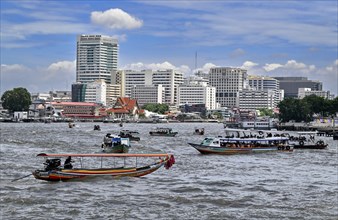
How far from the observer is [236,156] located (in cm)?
6200

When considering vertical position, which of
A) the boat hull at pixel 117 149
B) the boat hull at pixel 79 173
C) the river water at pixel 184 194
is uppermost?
the boat hull at pixel 117 149

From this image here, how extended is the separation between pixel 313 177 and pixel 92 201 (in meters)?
17.7

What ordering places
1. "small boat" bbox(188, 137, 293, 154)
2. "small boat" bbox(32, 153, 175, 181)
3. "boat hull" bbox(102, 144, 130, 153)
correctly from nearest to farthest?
"small boat" bbox(32, 153, 175, 181), "boat hull" bbox(102, 144, 130, 153), "small boat" bbox(188, 137, 293, 154)

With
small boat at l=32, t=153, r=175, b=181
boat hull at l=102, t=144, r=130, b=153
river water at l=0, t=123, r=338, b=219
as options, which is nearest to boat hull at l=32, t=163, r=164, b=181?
small boat at l=32, t=153, r=175, b=181

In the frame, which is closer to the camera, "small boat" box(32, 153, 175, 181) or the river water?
the river water

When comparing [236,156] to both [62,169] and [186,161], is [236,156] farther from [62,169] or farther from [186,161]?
[62,169]

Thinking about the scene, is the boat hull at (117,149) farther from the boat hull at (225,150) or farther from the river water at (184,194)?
the river water at (184,194)

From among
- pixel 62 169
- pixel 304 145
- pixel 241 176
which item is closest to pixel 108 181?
pixel 62 169

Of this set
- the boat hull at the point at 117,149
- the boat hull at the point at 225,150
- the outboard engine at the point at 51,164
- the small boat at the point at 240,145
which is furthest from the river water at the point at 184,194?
the boat hull at the point at 117,149

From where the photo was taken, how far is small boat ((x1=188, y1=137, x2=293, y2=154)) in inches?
2515

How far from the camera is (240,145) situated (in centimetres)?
6588

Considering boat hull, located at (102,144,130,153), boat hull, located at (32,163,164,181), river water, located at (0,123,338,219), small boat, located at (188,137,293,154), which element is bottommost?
river water, located at (0,123,338,219)

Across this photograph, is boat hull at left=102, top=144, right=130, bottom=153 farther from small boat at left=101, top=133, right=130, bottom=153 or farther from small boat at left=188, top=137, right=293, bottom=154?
small boat at left=188, top=137, right=293, bottom=154

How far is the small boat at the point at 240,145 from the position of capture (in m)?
63.9
